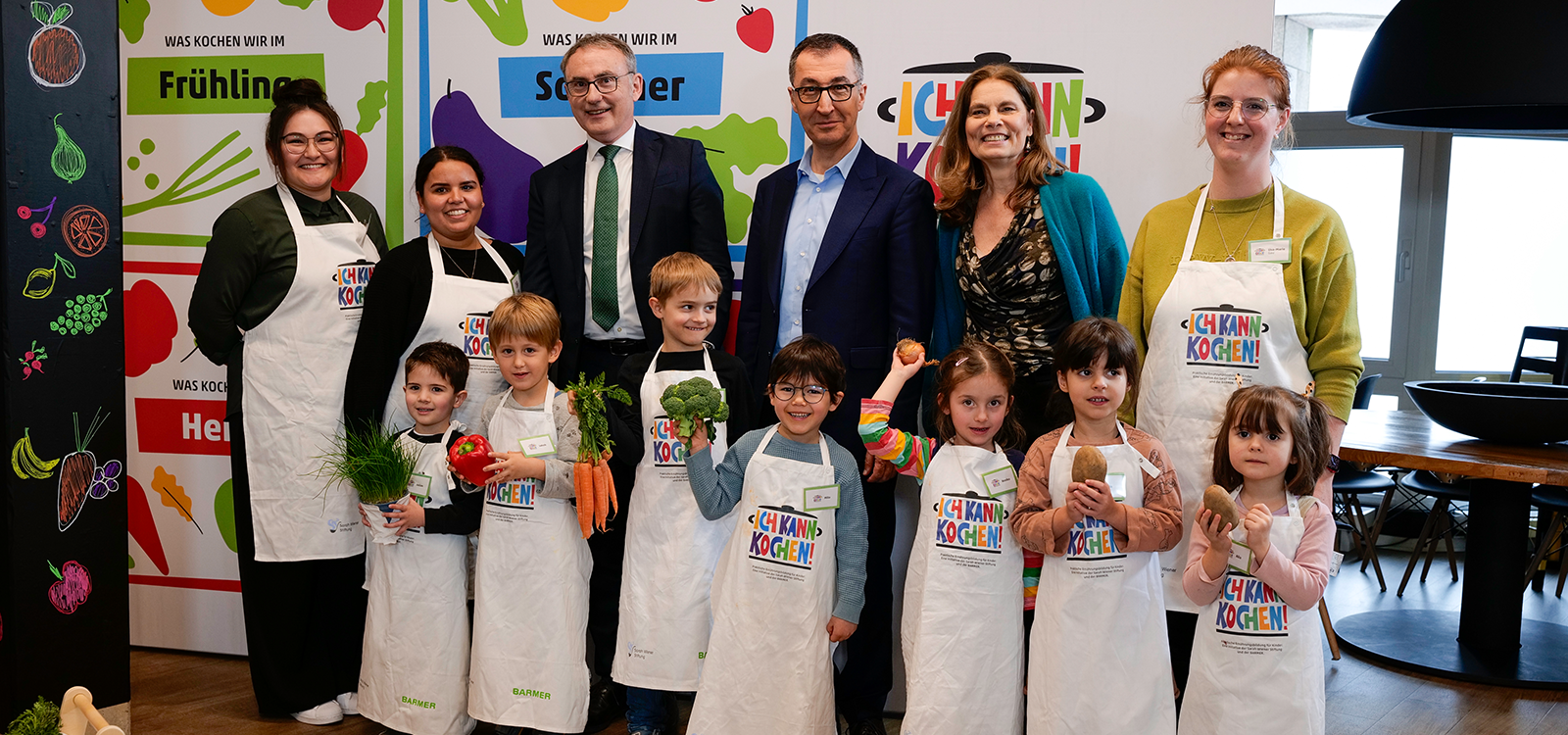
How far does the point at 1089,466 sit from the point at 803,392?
28.5 inches

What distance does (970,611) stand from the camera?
2.65 m

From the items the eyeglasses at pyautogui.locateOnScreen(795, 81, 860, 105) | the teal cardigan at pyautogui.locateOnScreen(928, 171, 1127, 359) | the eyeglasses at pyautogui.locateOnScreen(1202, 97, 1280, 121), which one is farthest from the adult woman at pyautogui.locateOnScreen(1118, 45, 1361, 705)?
the eyeglasses at pyautogui.locateOnScreen(795, 81, 860, 105)

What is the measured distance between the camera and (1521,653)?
4.13 metres

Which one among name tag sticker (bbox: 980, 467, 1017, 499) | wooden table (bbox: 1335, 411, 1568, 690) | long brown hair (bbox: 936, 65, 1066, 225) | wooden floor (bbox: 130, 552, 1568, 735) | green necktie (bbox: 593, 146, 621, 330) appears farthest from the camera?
wooden table (bbox: 1335, 411, 1568, 690)

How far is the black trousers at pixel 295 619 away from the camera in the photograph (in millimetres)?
3408

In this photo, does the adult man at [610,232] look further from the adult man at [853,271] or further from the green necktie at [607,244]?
the adult man at [853,271]

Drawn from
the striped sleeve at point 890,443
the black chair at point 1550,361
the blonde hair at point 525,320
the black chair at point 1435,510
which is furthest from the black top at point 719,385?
the black chair at point 1550,361

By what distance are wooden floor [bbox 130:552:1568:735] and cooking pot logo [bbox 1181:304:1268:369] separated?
58.5 inches

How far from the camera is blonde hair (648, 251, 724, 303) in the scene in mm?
2908

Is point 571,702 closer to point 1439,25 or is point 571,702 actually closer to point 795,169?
point 795,169

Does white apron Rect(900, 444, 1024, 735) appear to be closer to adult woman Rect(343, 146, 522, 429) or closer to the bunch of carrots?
the bunch of carrots

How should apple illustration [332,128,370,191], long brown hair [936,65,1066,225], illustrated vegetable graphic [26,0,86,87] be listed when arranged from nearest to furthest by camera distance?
illustrated vegetable graphic [26,0,86,87] → long brown hair [936,65,1066,225] → apple illustration [332,128,370,191]

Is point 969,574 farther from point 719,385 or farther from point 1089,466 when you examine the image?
point 719,385

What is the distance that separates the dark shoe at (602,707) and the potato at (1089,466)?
1665 millimetres
